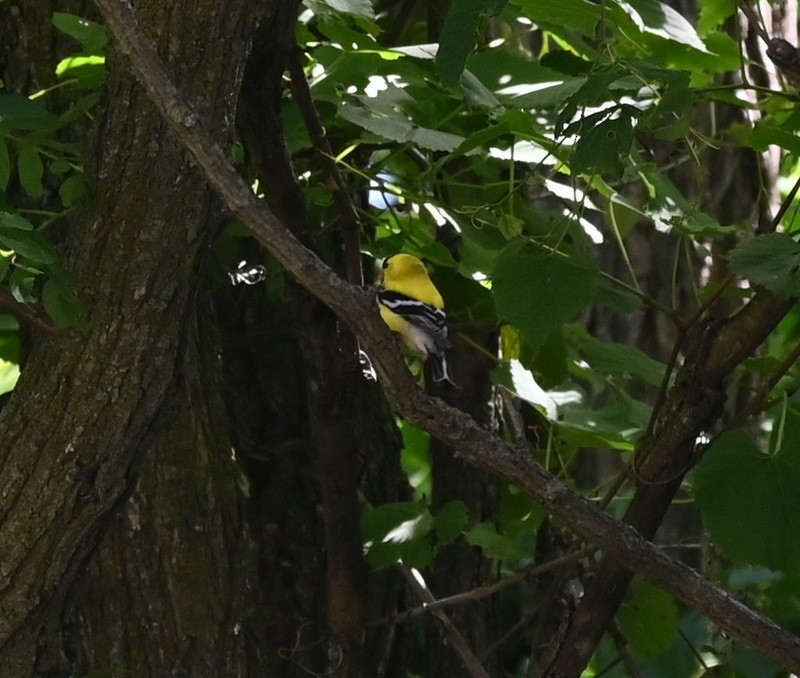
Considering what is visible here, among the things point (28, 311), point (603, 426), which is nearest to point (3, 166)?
point (28, 311)

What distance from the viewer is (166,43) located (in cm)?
131

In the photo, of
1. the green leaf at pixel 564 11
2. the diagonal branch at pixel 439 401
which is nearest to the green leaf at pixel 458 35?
the green leaf at pixel 564 11

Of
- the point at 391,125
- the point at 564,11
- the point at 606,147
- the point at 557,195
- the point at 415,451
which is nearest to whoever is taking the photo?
the point at 606,147

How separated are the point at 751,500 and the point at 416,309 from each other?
699mm

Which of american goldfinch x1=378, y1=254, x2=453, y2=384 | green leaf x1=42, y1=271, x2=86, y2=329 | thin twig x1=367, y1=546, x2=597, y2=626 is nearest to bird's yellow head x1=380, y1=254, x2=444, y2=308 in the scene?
american goldfinch x1=378, y1=254, x2=453, y2=384

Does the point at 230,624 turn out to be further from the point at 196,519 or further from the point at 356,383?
the point at 356,383

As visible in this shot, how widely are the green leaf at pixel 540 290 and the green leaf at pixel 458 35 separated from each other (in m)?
0.27

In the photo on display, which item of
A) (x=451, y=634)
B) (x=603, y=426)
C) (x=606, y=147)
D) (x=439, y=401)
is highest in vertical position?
(x=606, y=147)

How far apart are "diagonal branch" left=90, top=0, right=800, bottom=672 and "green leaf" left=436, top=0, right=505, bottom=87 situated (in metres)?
0.27

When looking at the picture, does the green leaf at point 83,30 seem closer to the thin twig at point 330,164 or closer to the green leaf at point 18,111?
the green leaf at point 18,111

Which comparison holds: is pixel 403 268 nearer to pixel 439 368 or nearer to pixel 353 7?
pixel 439 368

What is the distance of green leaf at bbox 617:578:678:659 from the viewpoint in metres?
1.78

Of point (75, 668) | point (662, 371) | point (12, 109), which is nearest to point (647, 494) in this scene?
point (662, 371)

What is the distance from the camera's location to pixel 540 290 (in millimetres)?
1451
